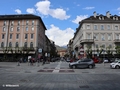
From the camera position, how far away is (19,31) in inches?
2304

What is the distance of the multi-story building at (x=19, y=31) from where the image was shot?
5722 centimetres

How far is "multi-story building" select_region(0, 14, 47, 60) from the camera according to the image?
188 feet

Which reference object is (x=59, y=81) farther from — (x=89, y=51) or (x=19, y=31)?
(x=19, y=31)

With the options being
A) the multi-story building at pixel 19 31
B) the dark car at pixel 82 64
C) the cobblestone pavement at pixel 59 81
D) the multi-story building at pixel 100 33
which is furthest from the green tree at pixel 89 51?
the cobblestone pavement at pixel 59 81

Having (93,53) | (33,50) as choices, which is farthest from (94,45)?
(33,50)

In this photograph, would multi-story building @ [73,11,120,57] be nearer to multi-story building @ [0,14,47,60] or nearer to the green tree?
the green tree

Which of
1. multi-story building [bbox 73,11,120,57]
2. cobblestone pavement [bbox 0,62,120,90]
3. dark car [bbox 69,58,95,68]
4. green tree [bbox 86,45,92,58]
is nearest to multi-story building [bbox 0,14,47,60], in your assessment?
multi-story building [bbox 73,11,120,57]

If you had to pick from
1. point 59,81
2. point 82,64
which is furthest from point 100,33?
point 59,81

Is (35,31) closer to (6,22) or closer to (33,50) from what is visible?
(33,50)

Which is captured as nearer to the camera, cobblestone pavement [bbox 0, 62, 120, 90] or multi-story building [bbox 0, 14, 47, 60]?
cobblestone pavement [bbox 0, 62, 120, 90]

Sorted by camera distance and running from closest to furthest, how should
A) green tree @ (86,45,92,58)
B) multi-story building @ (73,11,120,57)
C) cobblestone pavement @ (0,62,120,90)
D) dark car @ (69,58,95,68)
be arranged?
1. cobblestone pavement @ (0,62,120,90)
2. dark car @ (69,58,95,68)
3. green tree @ (86,45,92,58)
4. multi-story building @ (73,11,120,57)

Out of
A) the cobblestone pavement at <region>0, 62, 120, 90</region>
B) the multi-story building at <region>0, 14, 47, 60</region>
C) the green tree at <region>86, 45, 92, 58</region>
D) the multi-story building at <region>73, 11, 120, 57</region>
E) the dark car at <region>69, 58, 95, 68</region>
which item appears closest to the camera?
the cobblestone pavement at <region>0, 62, 120, 90</region>

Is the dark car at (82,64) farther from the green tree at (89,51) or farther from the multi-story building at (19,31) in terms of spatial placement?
the multi-story building at (19,31)

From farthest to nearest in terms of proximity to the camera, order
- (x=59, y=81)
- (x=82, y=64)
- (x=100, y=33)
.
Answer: (x=100, y=33) → (x=82, y=64) → (x=59, y=81)
